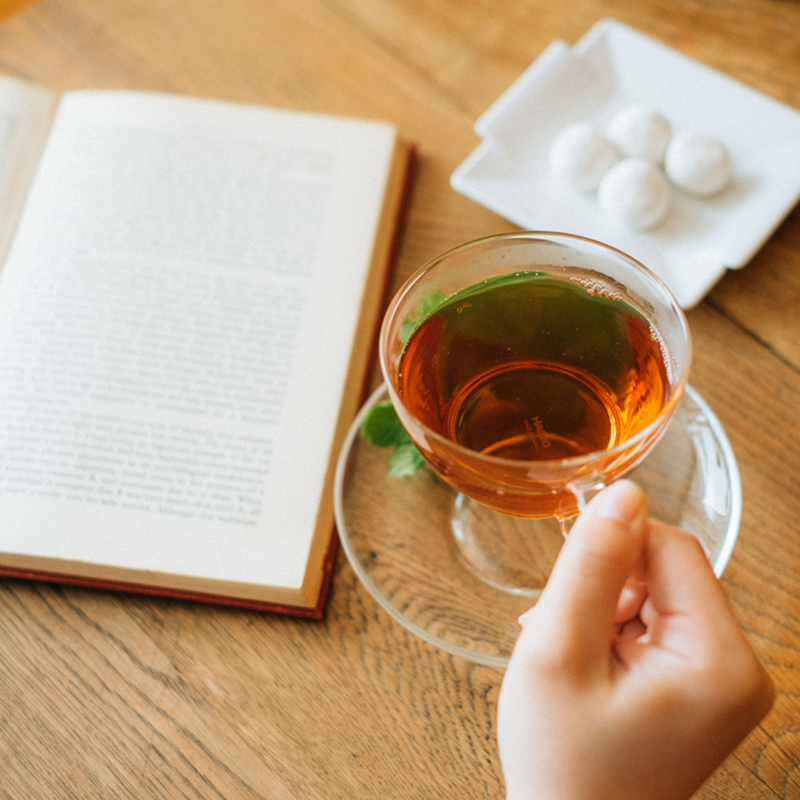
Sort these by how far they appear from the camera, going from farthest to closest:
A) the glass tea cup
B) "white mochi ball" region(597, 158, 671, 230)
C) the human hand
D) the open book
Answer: "white mochi ball" region(597, 158, 671, 230)
the open book
the glass tea cup
the human hand

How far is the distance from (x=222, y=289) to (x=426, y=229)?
0.23m

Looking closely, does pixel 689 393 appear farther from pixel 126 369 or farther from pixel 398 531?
pixel 126 369

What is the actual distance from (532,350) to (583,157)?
11.9 inches

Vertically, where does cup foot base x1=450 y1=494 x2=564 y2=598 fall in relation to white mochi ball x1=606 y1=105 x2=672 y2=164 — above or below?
below

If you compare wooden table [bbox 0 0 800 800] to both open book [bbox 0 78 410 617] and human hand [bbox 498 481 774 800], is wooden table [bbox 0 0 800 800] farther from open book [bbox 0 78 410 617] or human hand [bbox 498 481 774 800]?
human hand [bbox 498 481 774 800]

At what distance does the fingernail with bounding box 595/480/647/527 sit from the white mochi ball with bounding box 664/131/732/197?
0.48 meters

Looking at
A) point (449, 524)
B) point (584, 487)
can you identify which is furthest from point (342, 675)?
point (584, 487)

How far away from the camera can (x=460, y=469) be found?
1.48 ft

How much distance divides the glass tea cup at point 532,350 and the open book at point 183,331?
164 mm

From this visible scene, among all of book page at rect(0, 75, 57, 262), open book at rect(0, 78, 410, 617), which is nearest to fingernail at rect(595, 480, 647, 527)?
open book at rect(0, 78, 410, 617)

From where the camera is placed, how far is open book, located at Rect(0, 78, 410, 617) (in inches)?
24.1

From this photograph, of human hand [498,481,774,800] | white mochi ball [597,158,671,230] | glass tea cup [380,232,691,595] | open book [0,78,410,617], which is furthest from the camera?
white mochi ball [597,158,671,230]

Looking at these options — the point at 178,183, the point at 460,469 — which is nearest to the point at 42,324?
the point at 178,183

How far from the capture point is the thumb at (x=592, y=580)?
366 millimetres
